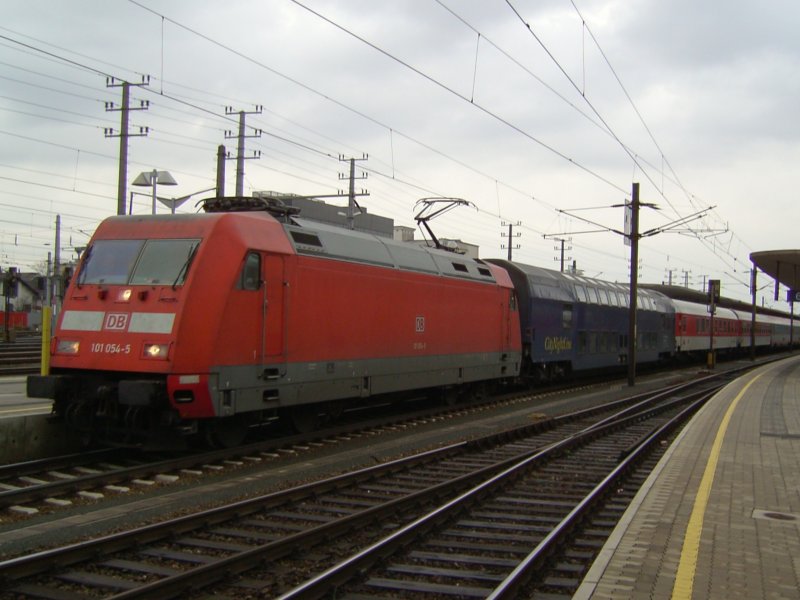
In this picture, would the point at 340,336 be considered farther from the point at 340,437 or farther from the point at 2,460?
the point at 2,460

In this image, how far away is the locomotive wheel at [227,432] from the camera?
10.8 m

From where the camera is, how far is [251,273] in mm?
10562

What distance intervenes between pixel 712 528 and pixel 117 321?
749 centimetres

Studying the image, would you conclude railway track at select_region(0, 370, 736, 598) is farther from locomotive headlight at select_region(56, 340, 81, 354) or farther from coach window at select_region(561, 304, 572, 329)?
coach window at select_region(561, 304, 572, 329)

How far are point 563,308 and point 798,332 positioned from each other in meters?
69.0

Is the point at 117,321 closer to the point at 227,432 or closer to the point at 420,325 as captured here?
the point at 227,432

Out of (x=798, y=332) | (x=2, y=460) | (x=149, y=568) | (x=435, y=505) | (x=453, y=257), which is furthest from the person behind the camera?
(x=798, y=332)

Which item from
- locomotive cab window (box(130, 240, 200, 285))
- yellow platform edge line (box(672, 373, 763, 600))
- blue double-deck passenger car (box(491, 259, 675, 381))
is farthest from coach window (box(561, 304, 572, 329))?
locomotive cab window (box(130, 240, 200, 285))

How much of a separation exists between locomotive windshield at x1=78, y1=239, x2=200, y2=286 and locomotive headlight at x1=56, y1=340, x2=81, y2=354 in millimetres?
928

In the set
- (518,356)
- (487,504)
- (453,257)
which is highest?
(453,257)

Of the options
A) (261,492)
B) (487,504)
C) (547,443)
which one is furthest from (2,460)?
(547,443)

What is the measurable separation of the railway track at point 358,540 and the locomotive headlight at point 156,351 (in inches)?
103

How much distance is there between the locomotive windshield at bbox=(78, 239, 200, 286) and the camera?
33.2 feet

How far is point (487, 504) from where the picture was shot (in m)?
8.46
